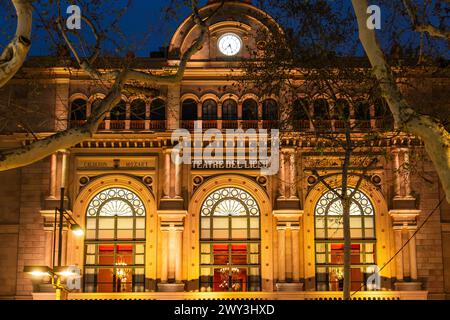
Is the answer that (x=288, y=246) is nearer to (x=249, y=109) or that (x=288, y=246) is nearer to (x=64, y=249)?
(x=249, y=109)

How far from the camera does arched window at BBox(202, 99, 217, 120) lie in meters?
38.0

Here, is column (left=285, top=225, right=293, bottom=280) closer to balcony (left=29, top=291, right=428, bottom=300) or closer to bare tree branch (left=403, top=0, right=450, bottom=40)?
balcony (left=29, top=291, right=428, bottom=300)

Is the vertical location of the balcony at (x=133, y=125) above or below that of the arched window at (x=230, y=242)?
above

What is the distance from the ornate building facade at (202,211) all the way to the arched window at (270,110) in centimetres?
6

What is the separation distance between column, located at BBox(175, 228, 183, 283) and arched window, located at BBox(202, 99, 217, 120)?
581cm

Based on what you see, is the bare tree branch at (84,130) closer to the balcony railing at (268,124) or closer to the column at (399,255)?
the balcony railing at (268,124)

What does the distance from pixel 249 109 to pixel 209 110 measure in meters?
1.97

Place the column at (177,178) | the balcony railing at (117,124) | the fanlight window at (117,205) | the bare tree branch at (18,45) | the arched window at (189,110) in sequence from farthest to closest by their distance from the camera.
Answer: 1. the arched window at (189,110)
2. the balcony railing at (117,124)
3. the fanlight window at (117,205)
4. the column at (177,178)
5. the bare tree branch at (18,45)

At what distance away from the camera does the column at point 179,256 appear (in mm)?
35625

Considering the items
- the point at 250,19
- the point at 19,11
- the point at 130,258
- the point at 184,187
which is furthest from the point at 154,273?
the point at 19,11

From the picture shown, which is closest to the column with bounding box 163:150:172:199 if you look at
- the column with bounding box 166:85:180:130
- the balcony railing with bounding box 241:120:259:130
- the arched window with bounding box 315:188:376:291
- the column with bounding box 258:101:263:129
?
the column with bounding box 166:85:180:130

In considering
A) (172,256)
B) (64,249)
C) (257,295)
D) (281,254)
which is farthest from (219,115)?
(64,249)

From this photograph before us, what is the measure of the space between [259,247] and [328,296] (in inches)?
155

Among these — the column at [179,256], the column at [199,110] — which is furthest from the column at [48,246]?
the column at [199,110]
